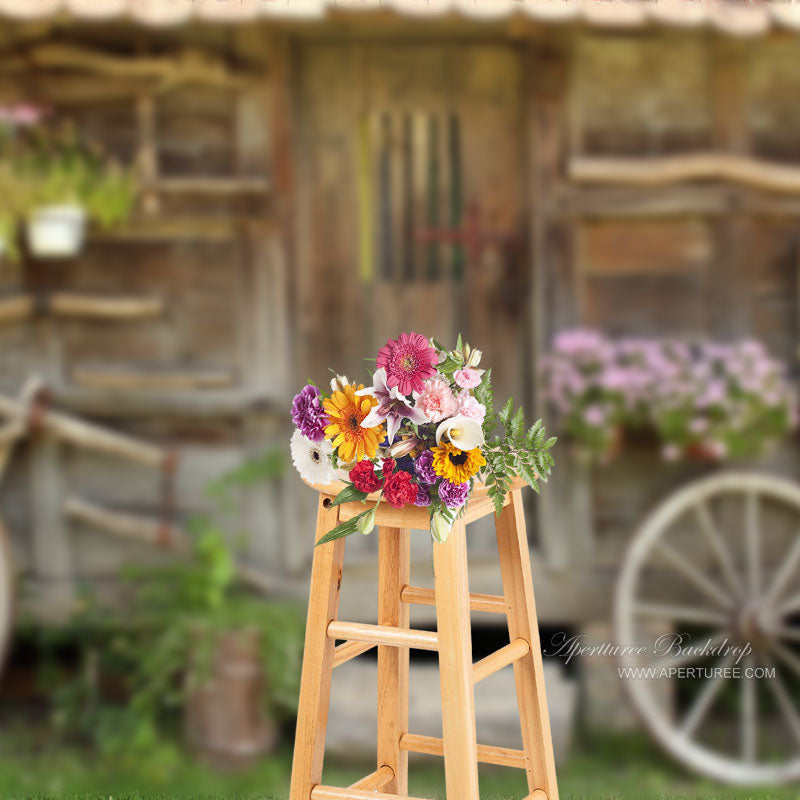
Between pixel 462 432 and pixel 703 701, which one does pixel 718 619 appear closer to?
pixel 703 701

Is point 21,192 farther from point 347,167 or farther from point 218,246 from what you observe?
point 347,167

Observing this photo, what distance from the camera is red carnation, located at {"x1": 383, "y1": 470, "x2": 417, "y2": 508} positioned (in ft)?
6.55

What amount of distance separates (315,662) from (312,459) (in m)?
0.44

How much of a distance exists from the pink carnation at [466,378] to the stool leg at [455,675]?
0.26 m

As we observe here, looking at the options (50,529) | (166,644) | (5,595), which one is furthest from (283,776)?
(50,529)

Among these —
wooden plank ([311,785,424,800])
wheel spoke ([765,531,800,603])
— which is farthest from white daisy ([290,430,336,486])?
wheel spoke ([765,531,800,603])

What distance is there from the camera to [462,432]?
1969mm

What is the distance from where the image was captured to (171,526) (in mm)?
4234

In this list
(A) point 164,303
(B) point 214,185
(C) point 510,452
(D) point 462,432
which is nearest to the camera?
(D) point 462,432

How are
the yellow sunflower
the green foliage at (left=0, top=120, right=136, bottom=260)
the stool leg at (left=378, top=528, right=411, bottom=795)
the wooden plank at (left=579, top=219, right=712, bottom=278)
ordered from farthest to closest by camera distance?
the wooden plank at (left=579, top=219, right=712, bottom=278)
the green foliage at (left=0, top=120, right=136, bottom=260)
the stool leg at (left=378, top=528, right=411, bottom=795)
the yellow sunflower

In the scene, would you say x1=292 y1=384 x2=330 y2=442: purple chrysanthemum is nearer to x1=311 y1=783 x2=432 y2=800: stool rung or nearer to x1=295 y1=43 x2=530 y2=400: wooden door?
x1=311 y1=783 x2=432 y2=800: stool rung

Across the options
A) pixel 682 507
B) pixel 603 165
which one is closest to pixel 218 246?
pixel 603 165

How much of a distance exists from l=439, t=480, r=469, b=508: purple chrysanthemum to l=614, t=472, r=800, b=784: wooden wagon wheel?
219 centimetres

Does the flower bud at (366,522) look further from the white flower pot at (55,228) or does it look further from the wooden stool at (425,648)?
the white flower pot at (55,228)
